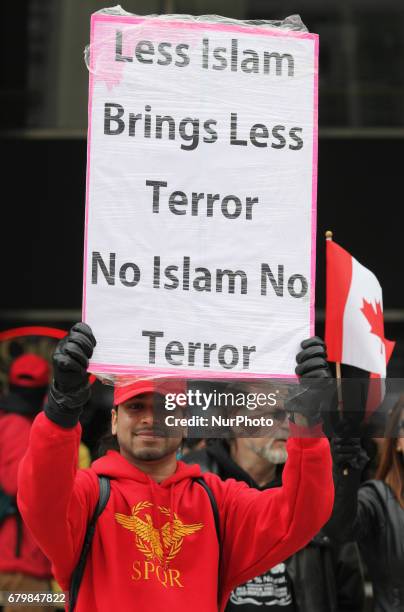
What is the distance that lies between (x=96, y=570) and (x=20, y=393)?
8.46ft

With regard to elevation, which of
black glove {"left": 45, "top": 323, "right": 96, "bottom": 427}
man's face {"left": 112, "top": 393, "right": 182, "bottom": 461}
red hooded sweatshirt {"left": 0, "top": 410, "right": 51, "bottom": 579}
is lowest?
red hooded sweatshirt {"left": 0, "top": 410, "right": 51, "bottom": 579}

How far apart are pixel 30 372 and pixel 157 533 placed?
2.64 metres

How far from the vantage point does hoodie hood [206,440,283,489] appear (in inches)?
193

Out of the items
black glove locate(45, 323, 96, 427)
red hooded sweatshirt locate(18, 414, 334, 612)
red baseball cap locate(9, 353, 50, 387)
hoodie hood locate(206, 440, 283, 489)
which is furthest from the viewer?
red baseball cap locate(9, 353, 50, 387)

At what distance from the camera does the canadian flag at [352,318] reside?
398 cm

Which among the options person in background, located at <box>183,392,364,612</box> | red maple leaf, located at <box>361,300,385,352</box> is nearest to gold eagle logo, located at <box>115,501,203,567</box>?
red maple leaf, located at <box>361,300,385,352</box>

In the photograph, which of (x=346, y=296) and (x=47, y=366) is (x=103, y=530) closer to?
(x=346, y=296)

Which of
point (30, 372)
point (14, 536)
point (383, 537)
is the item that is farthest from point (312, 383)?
point (30, 372)

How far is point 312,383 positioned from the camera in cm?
320

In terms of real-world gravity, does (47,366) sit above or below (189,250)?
below

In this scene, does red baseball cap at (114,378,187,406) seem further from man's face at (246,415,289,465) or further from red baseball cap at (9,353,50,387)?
red baseball cap at (9,353,50,387)

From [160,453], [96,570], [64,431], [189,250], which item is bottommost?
[96,570]

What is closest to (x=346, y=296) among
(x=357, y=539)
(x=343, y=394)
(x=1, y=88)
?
(x=343, y=394)

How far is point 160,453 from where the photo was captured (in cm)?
348
